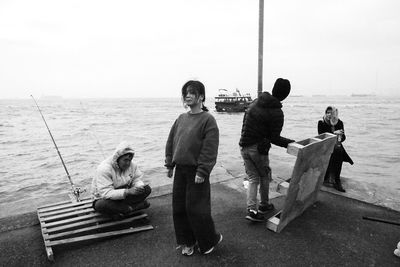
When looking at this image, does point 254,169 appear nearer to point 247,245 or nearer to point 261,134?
point 261,134

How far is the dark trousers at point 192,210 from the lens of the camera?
9.50 feet

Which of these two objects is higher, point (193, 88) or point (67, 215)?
point (193, 88)

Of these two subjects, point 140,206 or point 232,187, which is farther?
point 232,187

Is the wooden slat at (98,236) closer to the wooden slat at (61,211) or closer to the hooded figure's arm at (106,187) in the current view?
the hooded figure's arm at (106,187)

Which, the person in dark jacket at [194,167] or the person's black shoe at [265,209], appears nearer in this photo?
the person in dark jacket at [194,167]

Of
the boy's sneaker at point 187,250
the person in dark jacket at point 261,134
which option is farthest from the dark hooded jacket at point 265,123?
the boy's sneaker at point 187,250

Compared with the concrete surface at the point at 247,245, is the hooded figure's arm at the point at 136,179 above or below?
above

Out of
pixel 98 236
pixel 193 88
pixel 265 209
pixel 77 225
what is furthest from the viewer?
pixel 265 209

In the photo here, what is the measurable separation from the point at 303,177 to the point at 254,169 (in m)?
0.61

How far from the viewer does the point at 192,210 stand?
2896 millimetres

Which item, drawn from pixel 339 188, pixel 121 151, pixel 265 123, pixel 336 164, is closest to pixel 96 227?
pixel 121 151

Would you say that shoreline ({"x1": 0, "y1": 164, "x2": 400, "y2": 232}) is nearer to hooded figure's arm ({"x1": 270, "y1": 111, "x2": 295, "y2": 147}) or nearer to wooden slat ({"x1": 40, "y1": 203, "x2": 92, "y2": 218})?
wooden slat ({"x1": 40, "y1": 203, "x2": 92, "y2": 218})

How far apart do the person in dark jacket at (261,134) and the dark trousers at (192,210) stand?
3.08 ft

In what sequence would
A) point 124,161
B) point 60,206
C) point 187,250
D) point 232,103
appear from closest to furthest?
point 187,250 < point 124,161 < point 60,206 < point 232,103
